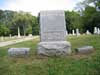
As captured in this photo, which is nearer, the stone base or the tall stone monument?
the stone base

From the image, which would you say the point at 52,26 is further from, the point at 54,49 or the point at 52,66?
the point at 52,66

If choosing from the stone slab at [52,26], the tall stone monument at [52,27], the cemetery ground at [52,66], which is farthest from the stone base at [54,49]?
the stone slab at [52,26]

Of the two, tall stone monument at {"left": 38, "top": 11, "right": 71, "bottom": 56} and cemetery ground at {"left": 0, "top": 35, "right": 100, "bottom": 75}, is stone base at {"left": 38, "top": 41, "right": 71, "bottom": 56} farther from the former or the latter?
tall stone monument at {"left": 38, "top": 11, "right": 71, "bottom": 56}

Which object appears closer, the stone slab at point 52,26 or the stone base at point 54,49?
the stone base at point 54,49

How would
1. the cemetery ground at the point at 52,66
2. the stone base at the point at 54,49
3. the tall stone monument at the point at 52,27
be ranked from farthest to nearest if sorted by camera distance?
the tall stone monument at the point at 52,27 < the stone base at the point at 54,49 < the cemetery ground at the point at 52,66

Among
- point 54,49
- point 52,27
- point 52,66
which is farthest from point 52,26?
point 52,66

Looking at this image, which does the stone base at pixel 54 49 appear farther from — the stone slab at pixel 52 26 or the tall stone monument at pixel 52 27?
the stone slab at pixel 52 26

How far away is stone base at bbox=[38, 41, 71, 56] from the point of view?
365 inches

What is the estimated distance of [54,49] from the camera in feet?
30.5

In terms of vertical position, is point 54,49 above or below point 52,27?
below

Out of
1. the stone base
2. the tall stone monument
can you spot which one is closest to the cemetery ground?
the stone base

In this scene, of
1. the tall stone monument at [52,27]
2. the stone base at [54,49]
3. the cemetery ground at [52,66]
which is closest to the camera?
the cemetery ground at [52,66]

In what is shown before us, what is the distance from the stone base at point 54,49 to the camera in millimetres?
9273

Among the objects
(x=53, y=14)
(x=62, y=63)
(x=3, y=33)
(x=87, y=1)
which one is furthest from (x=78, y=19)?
(x=3, y=33)
